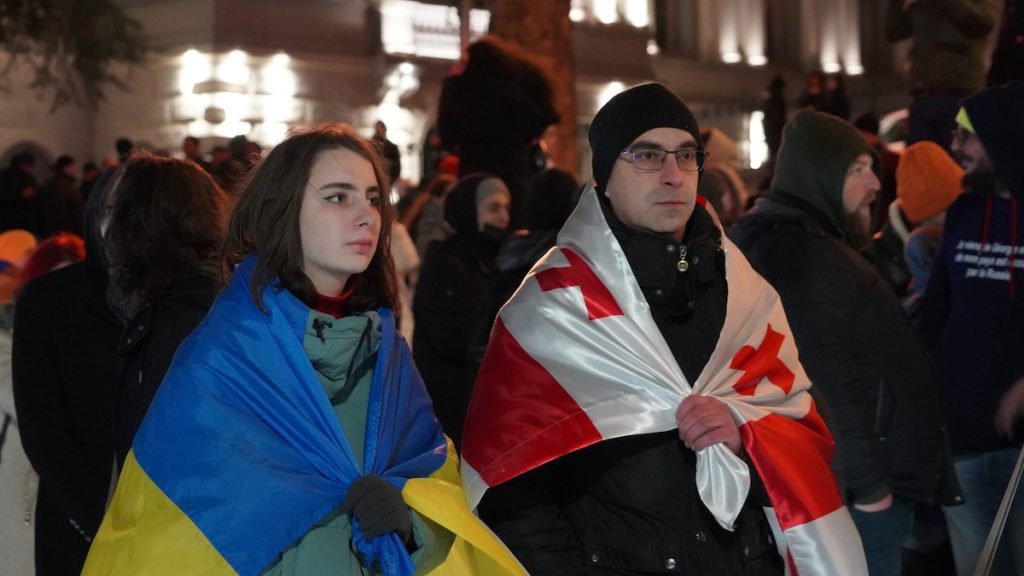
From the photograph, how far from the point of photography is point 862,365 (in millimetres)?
5730

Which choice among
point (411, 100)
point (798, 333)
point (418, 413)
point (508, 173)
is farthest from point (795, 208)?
point (411, 100)

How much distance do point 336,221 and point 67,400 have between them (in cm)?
169

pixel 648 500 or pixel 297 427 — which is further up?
pixel 297 427

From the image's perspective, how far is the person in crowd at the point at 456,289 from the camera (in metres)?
7.88

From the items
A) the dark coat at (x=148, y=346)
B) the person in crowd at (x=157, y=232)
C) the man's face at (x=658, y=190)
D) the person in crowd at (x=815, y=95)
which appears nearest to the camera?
the man's face at (x=658, y=190)

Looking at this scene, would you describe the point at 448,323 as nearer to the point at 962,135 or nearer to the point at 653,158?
the point at 962,135

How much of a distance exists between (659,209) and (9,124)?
22.7 meters

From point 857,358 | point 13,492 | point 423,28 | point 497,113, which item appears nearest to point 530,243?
point 857,358

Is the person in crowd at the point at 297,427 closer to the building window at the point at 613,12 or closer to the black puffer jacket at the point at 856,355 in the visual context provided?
the black puffer jacket at the point at 856,355

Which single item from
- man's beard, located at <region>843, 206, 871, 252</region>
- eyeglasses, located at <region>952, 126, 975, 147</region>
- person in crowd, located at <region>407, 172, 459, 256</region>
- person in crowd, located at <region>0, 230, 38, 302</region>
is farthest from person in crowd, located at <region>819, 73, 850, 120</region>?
man's beard, located at <region>843, 206, 871, 252</region>

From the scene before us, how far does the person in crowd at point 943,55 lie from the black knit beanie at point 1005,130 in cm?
451

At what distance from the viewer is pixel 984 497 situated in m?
6.29

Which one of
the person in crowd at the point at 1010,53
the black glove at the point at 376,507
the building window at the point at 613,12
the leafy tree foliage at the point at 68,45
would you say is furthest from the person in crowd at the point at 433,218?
the building window at the point at 613,12

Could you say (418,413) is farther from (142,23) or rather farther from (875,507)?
(142,23)
